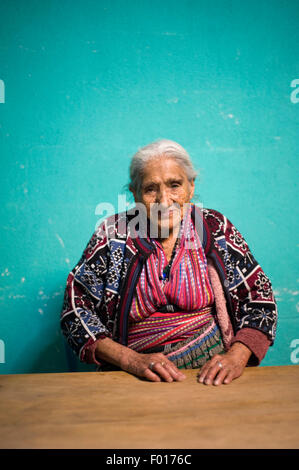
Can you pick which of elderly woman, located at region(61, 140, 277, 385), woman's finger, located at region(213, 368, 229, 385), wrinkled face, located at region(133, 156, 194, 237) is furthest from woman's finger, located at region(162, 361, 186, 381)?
wrinkled face, located at region(133, 156, 194, 237)

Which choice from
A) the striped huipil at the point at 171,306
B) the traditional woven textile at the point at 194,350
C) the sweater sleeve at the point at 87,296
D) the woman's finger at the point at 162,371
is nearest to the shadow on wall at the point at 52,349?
the sweater sleeve at the point at 87,296

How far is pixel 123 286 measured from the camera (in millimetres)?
1479

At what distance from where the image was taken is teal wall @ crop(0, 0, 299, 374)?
2.21 metres

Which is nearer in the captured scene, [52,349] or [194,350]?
[194,350]

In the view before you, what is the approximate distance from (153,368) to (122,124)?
1.62 m

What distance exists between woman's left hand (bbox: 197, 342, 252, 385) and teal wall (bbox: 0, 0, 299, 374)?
1.23 m

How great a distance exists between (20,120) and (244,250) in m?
1.57

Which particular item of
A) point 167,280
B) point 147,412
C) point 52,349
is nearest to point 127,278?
point 167,280

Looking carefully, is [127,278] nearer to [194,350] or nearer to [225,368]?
[194,350]

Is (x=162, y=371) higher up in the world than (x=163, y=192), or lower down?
lower down

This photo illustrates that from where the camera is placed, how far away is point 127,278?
1484 mm

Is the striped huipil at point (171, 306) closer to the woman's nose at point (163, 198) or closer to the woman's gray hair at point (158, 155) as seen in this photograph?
the woman's nose at point (163, 198)

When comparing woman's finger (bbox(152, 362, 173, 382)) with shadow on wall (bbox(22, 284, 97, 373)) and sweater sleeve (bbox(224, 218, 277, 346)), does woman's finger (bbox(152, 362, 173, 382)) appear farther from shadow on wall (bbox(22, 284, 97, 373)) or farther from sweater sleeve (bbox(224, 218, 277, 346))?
shadow on wall (bbox(22, 284, 97, 373))
